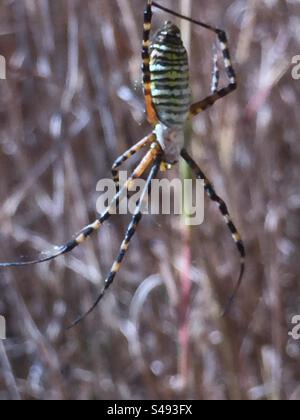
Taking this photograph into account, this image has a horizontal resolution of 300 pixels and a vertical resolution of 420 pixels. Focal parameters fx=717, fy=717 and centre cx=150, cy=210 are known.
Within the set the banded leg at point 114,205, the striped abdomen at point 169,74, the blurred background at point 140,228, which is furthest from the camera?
the blurred background at point 140,228

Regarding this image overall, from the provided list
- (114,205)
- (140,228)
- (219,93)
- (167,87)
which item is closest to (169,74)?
(167,87)

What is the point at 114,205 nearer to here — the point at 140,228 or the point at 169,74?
the point at 169,74

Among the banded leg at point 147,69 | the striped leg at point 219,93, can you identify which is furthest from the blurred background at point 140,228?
the banded leg at point 147,69

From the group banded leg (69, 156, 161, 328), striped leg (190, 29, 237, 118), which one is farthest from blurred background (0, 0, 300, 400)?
striped leg (190, 29, 237, 118)

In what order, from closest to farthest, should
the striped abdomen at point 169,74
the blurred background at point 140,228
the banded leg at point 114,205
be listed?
the striped abdomen at point 169,74, the banded leg at point 114,205, the blurred background at point 140,228

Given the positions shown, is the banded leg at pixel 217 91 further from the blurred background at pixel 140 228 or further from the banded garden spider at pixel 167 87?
the blurred background at pixel 140 228

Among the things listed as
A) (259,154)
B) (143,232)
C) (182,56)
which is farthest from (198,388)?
(182,56)
